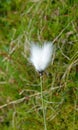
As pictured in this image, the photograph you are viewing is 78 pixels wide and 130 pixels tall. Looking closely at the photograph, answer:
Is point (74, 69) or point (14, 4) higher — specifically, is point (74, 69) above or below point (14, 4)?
below

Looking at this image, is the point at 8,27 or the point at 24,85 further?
the point at 8,27

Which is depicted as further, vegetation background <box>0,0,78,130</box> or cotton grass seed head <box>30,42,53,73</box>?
vegetation background <box>0,0,78,130</box>

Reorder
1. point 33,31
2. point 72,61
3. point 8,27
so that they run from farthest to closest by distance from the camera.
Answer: point 8,27 < point 33,31 < point 72,61

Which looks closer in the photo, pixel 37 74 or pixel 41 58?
pixel 41 58

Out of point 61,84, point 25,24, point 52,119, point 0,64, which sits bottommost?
point 52,119

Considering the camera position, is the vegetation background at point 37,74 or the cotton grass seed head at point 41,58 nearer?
the cotton grass seed head at point 41,58

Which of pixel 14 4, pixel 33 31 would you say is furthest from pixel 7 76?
pixel 14 4

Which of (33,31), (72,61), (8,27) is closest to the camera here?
(72,61)

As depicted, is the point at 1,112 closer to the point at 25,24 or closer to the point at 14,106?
the point at 14,106
